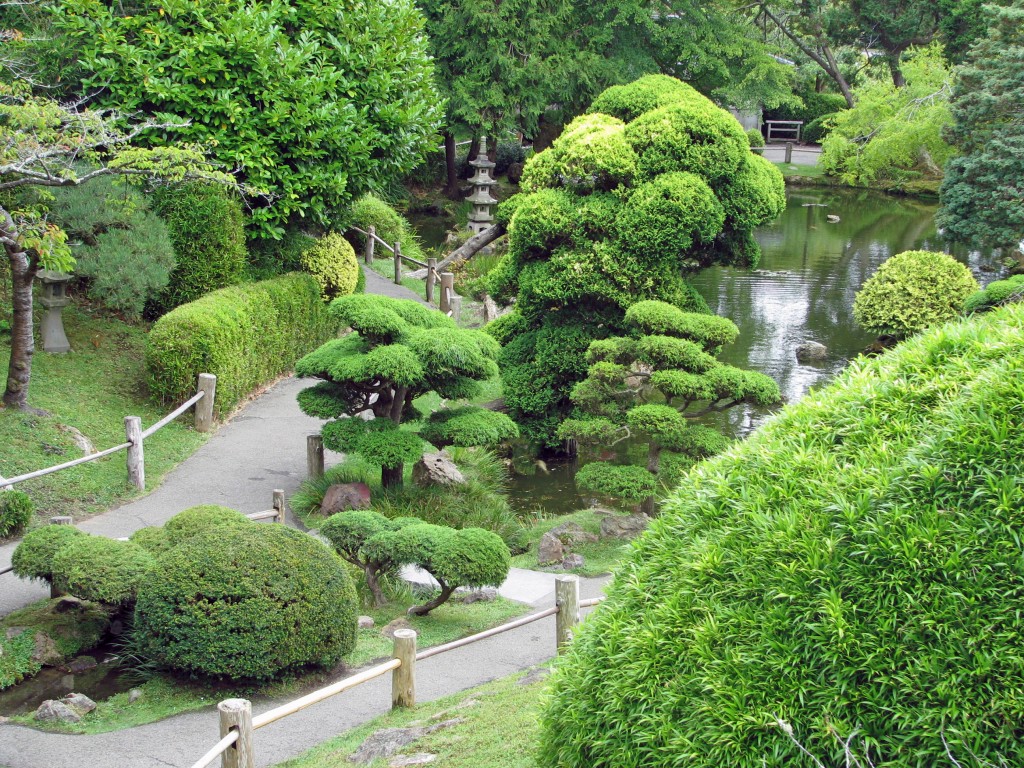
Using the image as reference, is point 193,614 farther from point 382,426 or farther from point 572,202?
point 572,202

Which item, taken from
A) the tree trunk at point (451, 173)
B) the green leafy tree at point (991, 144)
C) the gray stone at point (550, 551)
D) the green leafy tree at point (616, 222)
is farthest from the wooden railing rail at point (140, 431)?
the tree trunk at point (451, 173)

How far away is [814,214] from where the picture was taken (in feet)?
129

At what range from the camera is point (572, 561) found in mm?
11461

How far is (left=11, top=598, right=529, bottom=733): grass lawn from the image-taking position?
286 inches

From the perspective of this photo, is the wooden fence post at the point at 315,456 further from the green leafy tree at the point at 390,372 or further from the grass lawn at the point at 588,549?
the grass lawn at the point at 588,549

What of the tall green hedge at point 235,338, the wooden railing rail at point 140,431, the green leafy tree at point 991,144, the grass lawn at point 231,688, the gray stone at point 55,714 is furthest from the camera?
the green leafy tree at point 991,144

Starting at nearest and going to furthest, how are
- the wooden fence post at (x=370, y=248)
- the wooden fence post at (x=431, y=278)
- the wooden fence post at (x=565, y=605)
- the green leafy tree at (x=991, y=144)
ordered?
the wooden fence post at (x=565, y=605)
the green leafy tree at (x=991, y=144)
the wooden fence post at (x=431, y=278)
the wooden fence post at (x=370, y=248)

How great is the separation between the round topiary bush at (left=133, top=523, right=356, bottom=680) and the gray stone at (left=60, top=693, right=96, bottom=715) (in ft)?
1.86

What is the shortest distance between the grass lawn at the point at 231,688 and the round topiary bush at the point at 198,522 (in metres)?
1.27

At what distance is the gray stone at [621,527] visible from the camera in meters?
12.1

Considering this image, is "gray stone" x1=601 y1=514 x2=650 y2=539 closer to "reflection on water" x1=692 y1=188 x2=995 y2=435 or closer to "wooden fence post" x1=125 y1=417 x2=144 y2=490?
"reflection on water" x1=692 y1=188 x2=995 y2=435

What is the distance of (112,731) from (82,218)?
30.0ft

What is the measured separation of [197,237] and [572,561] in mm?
8239

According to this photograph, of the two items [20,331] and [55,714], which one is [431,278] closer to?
[20,331]
